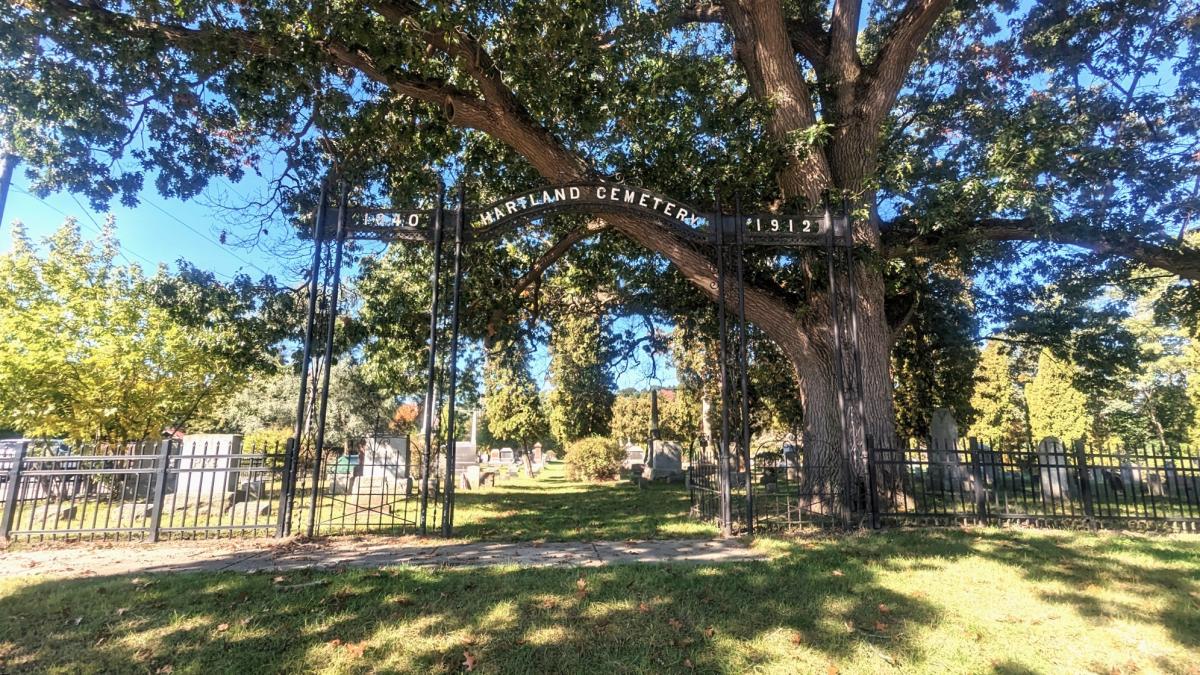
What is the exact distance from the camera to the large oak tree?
8039mm

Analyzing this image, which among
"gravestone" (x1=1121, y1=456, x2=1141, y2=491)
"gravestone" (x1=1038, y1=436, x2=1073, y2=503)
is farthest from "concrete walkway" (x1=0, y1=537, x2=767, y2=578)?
"gravestone" (x1=1121, y1=456, x2=1141, y2=491)

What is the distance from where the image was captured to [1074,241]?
9.46 metres

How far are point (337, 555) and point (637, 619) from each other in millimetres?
3886

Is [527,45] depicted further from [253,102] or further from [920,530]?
[920,530]

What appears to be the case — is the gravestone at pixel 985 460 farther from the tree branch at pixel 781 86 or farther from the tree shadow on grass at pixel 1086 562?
the tree branch at pixel 781 86

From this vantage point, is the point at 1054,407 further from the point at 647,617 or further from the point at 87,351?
the point at 87,351

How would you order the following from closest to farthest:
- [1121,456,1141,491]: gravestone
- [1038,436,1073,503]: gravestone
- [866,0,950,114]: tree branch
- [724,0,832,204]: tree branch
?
1. [1038,436,1073,503]: gravestone
2. [1121,456,1141,491]: gravestone
3. [724,0,832,204]: tree branch
4. [866,0,950,114]: tree branch

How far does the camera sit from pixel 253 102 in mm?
8688

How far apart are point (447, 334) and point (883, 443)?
8.78 metres

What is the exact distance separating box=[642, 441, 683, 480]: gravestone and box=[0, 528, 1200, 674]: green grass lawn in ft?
49.6

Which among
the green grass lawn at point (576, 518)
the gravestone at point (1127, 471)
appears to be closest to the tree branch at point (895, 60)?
the gravestone at point (1127, 471)

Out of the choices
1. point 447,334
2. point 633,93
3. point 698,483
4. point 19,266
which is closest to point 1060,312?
point 698,483

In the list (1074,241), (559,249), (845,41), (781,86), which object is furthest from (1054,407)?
(559,249)

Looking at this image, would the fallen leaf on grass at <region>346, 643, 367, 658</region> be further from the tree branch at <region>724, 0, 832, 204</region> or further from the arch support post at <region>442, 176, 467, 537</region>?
the tree branch at <region>724, 0, 832, 204</region>
